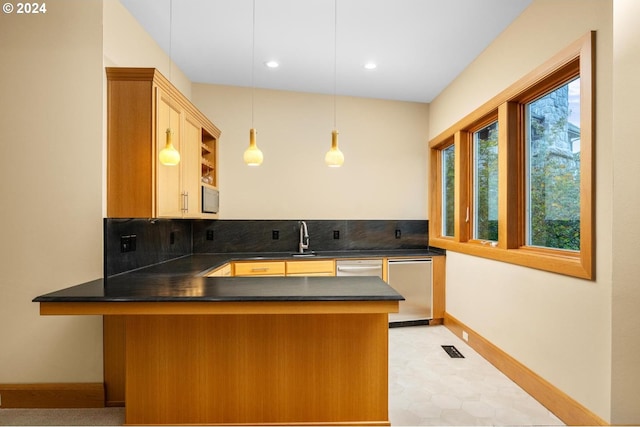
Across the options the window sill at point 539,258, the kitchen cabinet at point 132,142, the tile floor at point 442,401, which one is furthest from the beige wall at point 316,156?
the tile floor at point 442,401

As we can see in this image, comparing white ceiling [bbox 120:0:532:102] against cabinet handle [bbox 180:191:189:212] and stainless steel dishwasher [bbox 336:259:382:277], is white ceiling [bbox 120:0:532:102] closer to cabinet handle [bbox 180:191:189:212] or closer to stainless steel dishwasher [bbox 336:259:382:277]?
cabinet handle [bbox 180:191:189:212]

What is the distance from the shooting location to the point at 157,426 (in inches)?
82.9

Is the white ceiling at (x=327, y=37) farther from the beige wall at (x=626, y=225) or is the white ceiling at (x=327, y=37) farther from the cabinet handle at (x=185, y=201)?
the cabinet handle at (x=185, y=201)

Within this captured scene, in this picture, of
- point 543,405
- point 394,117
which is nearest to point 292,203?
point 394,117

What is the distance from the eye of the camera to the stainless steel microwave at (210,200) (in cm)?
370

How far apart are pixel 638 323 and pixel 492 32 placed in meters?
2.43

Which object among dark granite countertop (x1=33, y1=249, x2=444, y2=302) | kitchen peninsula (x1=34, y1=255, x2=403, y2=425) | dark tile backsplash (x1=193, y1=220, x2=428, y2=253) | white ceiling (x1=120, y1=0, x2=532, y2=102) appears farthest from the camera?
dark tile backsplash (x1=193, y1=220, x2=428, y2=253)

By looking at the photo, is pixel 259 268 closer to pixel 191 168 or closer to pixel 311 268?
pixel 311 268

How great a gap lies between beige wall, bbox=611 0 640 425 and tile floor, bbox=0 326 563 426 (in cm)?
Result: 53

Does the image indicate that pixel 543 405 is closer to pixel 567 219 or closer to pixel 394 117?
pixel 567 219

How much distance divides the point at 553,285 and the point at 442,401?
3.68ft

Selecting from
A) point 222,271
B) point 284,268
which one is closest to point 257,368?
point 222,271

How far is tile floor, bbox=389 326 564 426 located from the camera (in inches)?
92.1

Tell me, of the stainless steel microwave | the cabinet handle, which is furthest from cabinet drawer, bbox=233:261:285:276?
the cabinet handle
